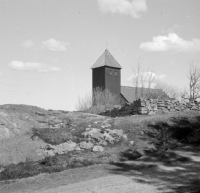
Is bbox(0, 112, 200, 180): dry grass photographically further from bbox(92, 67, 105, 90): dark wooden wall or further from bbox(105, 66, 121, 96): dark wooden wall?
bbox(92, 67, 105, 90): dark wooden wall

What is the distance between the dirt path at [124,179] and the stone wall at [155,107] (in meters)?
7.06

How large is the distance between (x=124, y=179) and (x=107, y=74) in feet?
132

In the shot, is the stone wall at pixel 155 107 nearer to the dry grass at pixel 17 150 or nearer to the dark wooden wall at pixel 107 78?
the dry grass at pixel 17 150

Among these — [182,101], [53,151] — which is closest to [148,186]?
[53,151]

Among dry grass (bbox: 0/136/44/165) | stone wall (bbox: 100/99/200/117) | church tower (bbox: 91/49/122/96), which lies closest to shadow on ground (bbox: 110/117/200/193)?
dry grass (bbox: 0/136/44/165)

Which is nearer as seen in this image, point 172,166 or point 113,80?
point 172,166

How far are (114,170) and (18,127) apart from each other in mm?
5172

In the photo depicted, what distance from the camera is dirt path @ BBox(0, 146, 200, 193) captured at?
679cm

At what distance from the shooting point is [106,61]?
4828 centimetres

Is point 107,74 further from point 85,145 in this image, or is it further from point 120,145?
point 85,145

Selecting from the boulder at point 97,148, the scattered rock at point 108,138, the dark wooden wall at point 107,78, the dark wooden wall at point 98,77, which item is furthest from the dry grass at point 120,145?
the dark wooden wall at point 98,77

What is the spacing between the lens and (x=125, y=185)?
7.04 m

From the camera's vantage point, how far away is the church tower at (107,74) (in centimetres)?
4725

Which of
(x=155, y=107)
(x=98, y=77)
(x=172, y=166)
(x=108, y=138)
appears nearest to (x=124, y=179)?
(x=172, y=166)
